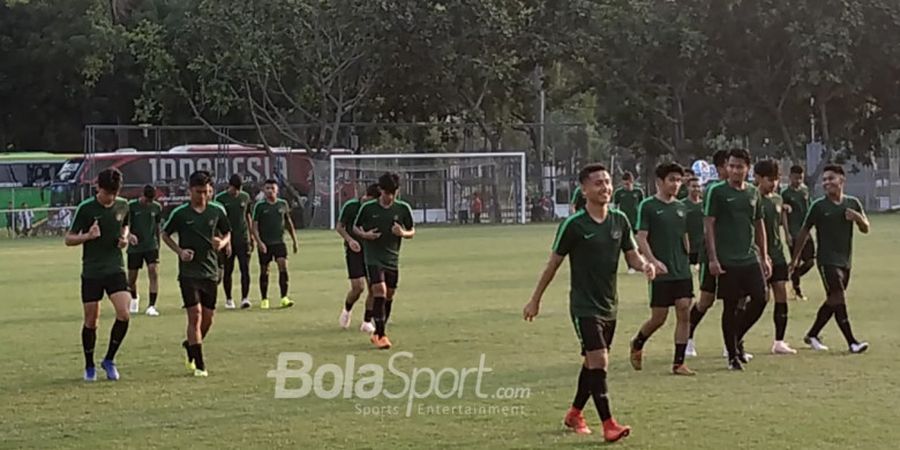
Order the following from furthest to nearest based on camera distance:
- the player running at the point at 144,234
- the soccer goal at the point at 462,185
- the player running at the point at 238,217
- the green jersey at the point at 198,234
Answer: the soccer goal at the point at 462,185, the player running at the point at 238,217, the player running at the point at 144,234, the green jersey at the point at 198,234

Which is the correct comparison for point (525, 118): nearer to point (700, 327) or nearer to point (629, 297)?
point (629, 297)

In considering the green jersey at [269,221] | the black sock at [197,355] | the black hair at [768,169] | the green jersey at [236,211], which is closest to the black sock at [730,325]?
A: the black hair at [768,169]

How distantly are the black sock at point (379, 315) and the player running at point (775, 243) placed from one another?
12.7ft

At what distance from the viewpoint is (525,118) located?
188 feet

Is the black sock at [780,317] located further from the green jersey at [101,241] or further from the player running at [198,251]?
the green jersey at [101,241]

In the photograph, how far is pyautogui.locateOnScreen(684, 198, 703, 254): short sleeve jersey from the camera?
1335cm

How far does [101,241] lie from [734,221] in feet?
17.9

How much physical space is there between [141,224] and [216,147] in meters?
35.1

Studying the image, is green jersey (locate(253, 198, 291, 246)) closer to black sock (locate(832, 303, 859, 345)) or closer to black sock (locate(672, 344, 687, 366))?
black sock (locate(672, 344, 687, 366))

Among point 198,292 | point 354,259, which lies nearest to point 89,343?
point 198,292

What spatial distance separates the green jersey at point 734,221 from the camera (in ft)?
39.0

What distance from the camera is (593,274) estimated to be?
890 cm

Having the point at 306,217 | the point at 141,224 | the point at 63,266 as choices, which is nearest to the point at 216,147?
the point at 306,217

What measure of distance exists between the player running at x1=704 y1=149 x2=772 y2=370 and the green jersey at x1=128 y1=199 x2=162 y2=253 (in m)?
8.47
